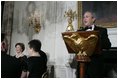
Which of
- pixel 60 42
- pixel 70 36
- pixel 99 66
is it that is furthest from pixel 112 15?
pixel 70 36

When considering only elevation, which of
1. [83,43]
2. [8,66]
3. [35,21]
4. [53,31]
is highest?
[35,21]

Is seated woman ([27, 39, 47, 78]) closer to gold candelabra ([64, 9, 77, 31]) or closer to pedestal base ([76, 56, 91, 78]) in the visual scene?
gold candelabra ([64, 9, 77, 31])

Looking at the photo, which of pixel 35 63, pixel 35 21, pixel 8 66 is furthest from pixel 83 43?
pixel 35 21

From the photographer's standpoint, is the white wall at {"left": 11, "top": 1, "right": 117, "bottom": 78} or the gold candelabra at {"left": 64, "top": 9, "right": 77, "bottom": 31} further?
the white wall at {"left": 11, "top": 1, "right": 117, "bottom": 78}

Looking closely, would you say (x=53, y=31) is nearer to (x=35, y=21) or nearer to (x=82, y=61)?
(x=35, y=21)

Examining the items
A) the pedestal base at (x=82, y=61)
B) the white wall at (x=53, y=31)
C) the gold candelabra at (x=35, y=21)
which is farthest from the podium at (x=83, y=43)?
the gold candelabra at (x=35, y=21)

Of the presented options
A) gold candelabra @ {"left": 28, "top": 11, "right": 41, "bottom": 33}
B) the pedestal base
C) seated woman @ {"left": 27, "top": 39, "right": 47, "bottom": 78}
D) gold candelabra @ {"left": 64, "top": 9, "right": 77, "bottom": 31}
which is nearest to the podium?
the pedestal base

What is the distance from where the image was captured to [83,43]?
3.30 meters

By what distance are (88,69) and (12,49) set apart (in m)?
3.17

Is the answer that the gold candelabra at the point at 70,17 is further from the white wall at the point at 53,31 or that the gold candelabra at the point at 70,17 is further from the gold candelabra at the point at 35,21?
the gold candelabra at the point at 35,21

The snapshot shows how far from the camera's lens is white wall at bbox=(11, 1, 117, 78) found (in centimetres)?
579

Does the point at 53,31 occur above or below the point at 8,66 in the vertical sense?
above

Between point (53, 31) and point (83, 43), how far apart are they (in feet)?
9.03

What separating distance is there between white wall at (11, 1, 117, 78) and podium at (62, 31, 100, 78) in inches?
90.2
